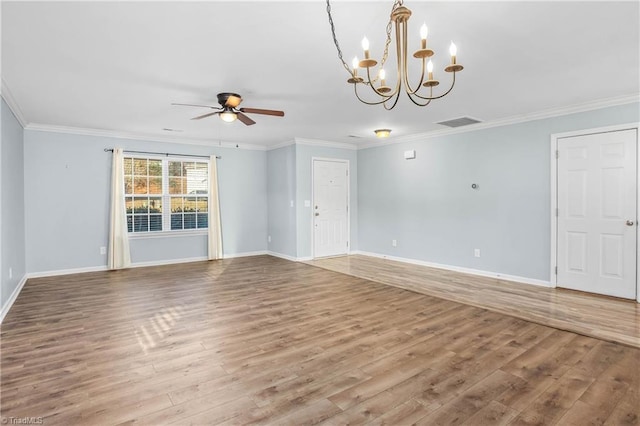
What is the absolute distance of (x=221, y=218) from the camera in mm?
7562

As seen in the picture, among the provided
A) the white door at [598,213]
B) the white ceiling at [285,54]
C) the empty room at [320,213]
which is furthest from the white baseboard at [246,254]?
the white door at [598,213]

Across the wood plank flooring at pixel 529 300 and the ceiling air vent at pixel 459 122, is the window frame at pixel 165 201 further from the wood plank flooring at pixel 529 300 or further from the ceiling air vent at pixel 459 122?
the ceiling air vent at pixel 459 122

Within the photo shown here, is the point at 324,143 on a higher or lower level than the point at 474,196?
higher

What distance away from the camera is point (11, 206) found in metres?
4.48

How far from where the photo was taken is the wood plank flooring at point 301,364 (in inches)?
81.8

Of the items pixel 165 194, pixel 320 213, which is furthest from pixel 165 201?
pixel 320 213

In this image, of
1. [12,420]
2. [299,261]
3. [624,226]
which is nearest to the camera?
[12,420]

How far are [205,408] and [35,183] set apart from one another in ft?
18.5

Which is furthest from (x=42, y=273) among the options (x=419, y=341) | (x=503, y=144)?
(x=503, y=144)

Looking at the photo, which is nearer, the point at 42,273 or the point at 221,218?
the point at 42,273

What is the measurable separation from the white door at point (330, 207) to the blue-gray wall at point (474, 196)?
0.55m

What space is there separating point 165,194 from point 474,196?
5.72m

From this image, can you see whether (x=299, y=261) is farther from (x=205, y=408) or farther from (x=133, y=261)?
(x=205, y=408)

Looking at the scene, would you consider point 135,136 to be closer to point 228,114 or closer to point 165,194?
point 165,194
